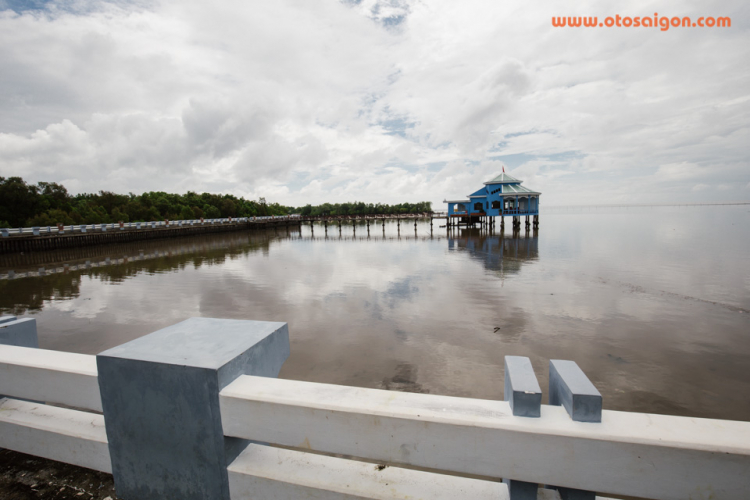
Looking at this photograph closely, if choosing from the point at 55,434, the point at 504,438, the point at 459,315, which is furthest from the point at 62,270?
the point at 504,438

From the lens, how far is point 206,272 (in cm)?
2034

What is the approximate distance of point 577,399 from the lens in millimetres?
1438

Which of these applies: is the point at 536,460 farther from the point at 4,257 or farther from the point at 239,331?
the point at 4,257

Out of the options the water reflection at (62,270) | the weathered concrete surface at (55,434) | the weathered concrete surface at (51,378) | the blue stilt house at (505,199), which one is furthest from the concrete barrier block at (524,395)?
the blue stilt house at (505,199)

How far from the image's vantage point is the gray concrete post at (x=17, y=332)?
2584 millimetres

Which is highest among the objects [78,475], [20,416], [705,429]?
[705,429]

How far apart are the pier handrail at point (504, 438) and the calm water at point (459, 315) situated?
18.0 ft

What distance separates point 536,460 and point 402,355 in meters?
7.06

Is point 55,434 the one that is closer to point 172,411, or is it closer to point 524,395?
point 172,411

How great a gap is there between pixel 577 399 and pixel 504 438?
0.32 m

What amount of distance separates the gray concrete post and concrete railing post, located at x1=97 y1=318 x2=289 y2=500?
128 centimetres

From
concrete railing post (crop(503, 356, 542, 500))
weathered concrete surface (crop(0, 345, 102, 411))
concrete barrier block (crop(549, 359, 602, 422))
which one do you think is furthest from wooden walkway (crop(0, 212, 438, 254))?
concrete railing post (crop(503, 356, 542, 500))

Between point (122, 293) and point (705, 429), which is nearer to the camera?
point (705, 429)

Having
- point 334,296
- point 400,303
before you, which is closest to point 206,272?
point 334,296
